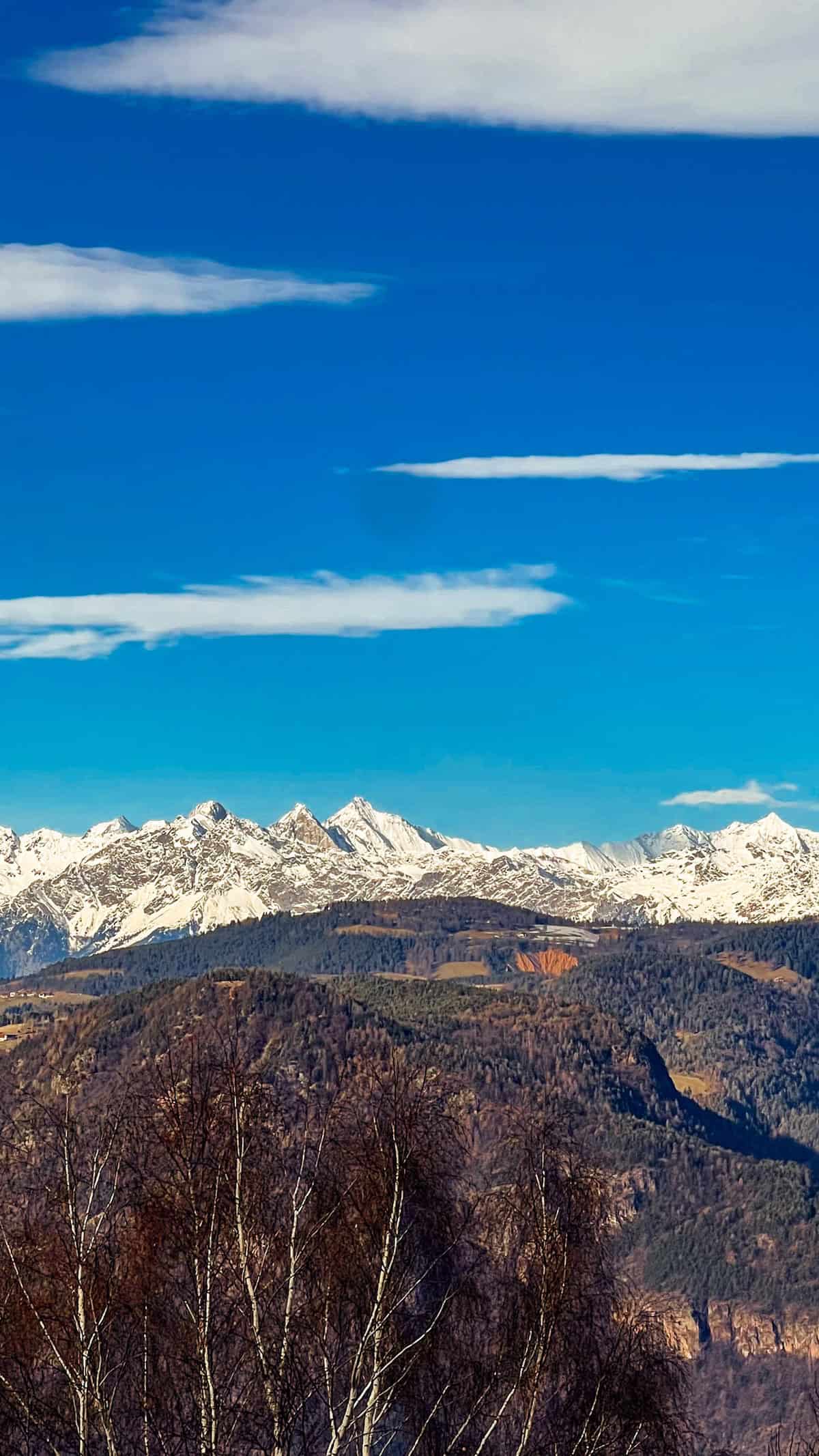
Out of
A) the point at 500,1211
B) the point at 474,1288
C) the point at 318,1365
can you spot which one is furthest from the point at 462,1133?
the point at 318,1365

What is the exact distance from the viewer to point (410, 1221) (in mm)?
51531

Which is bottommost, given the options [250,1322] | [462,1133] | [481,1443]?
[481,1443]

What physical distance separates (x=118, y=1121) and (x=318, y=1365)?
8409 mm

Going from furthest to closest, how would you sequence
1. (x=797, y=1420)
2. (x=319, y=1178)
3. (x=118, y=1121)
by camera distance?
1. (x=797, y=1420)
2. (x=319, y=1178)
3. (x=118, y=1121)

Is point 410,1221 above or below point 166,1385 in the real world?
above

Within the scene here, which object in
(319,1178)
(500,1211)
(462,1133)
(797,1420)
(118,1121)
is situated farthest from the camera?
(797,1420)

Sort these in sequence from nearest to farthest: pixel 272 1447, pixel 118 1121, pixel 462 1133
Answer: pixel 272 1447 < pixel 118 1121 < pixel 462 1133

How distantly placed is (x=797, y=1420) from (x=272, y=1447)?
144 ft

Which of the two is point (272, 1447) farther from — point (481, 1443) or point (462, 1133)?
point (462, 1133)

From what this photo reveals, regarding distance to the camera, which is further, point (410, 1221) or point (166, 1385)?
point (410, 1221)

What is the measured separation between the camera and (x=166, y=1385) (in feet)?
157

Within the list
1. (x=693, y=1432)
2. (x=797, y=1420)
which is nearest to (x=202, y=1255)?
(x=693, y=1432)

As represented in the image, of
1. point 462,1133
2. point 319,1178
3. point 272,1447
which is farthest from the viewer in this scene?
point 462,1133

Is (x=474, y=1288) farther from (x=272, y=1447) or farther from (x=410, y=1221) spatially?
(x=272, y=1447)
